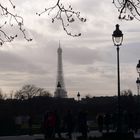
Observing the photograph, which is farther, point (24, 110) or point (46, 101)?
point (46, 101)

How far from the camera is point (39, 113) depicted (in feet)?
392

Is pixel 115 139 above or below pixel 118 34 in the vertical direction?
below

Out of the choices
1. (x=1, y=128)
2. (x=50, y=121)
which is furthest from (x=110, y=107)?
(x=50, y=121)

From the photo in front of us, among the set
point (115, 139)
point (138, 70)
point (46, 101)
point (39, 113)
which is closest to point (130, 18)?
point (115, 139)

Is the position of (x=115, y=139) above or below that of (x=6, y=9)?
below

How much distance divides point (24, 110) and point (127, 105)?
18352 mm

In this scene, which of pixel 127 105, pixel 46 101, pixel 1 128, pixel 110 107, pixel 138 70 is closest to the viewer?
pixel 138 70

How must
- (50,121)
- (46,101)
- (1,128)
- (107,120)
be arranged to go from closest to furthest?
(50,121)
(107,120)
(1,128)
(46,101)

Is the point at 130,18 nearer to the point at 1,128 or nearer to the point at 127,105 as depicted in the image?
the point at 1,128

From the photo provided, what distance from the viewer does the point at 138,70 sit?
44.5m

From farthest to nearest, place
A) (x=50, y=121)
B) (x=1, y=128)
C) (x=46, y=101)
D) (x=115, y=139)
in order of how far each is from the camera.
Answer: (x=46, y=101), (x=1, y=128), (x=50, y=121), (x=115, y=139)

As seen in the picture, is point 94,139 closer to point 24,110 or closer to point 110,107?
point 24,110

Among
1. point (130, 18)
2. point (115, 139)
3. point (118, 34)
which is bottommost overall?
point (115, 139)

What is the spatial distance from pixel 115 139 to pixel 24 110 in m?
92.5
